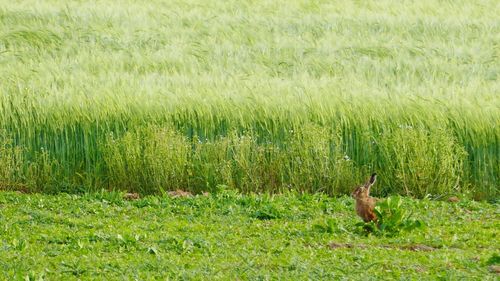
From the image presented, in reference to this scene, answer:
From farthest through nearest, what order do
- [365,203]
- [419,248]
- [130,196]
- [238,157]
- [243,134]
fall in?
[243,134] → [238,157] → [130,196] → [365,203] → [419,248]

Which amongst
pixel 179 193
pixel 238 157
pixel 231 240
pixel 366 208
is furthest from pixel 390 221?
pixel 179 193

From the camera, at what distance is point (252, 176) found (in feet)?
39.9

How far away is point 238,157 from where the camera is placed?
1206 centimetres

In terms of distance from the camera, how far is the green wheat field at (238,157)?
8867 mm

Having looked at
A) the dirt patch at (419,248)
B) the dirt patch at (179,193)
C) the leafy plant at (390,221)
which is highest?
the leafy plant at (390,221)

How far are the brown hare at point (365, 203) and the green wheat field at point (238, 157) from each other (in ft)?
0.61

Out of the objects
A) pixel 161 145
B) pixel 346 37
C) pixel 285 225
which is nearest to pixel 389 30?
pixel 346 37

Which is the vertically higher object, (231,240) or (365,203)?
(365,203)

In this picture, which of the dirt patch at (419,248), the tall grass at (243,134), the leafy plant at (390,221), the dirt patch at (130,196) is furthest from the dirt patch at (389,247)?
the dirt patch at (130,196)

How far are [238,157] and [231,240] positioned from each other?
8.60 ft

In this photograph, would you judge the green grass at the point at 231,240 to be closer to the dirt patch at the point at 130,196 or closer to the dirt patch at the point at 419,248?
the dirt patch at the point at 419,248

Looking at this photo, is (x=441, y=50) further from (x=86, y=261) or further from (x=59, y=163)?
(x=86, y=261)

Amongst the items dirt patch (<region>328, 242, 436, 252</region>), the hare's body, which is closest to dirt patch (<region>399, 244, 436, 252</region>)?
dirt patch (<region>328, 242, 436, 252</region>)

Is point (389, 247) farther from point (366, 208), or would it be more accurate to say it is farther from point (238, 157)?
point (238, 157)
